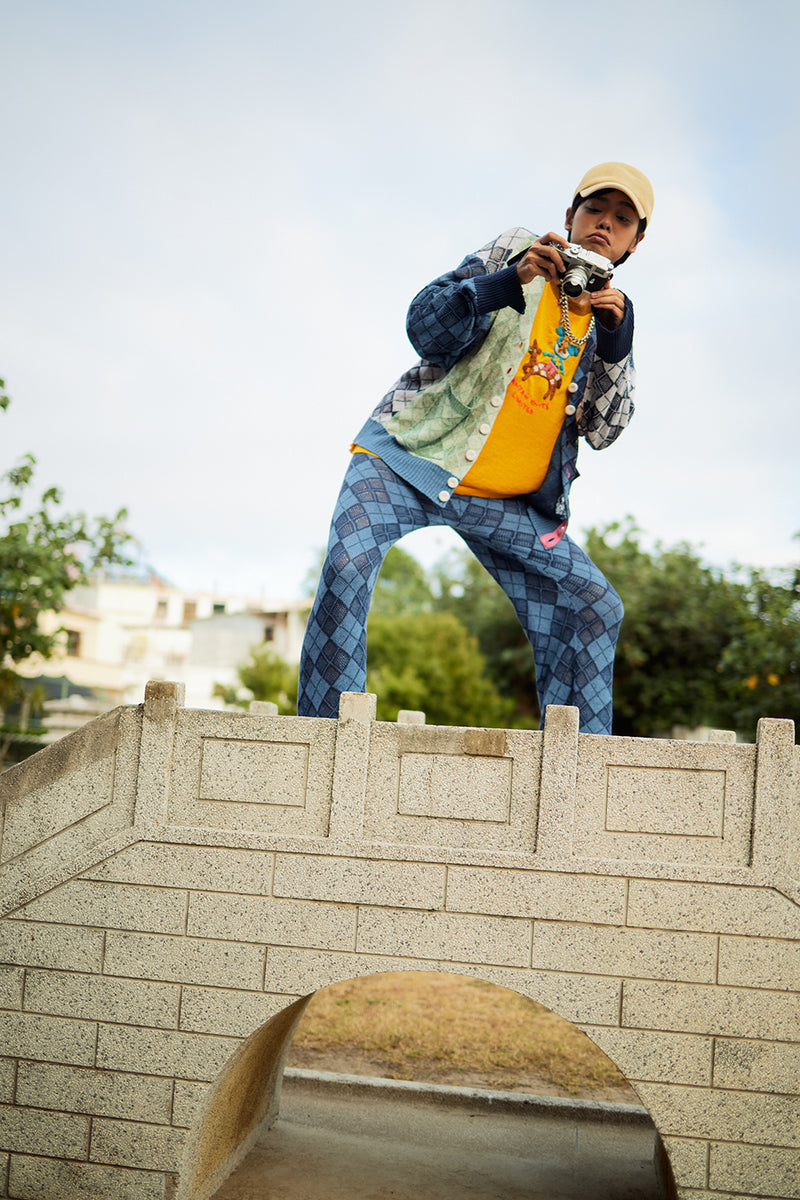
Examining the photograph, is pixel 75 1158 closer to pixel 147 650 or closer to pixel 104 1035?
pixel 104 1035

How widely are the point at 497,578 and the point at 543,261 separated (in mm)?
1611

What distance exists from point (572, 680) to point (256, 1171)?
3.15 meters

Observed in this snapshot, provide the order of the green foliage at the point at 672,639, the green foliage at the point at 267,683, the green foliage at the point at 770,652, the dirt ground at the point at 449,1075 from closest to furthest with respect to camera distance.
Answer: the dirt ground at the point at 449,1075
the green foliage at the point at 770,652
the green foliage at the point at 672,639
the green foliage at the point at 267,683

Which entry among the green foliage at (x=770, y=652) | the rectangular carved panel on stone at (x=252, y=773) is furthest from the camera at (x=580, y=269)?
the green foliage at (x=770, y=652)

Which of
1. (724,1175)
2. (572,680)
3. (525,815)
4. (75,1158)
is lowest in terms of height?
(75,1158)

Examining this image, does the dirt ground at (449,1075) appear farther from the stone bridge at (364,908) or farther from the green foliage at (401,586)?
the green foliage at (401,586)

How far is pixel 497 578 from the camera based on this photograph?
5297mm

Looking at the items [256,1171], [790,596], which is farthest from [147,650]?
[256,1171]

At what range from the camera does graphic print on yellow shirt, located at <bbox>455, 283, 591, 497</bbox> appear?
15.8ft

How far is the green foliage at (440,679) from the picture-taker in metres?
22.9

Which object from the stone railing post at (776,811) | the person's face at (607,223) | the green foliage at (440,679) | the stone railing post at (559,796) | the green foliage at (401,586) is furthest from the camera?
the green foliage at (401,586)

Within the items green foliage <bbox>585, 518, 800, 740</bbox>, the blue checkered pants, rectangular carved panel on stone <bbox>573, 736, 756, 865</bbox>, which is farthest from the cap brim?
green foliage <bbox>585, 518, 800, 740</bbox>

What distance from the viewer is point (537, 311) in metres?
4.80

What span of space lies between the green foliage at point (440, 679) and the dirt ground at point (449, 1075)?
14.2 m
